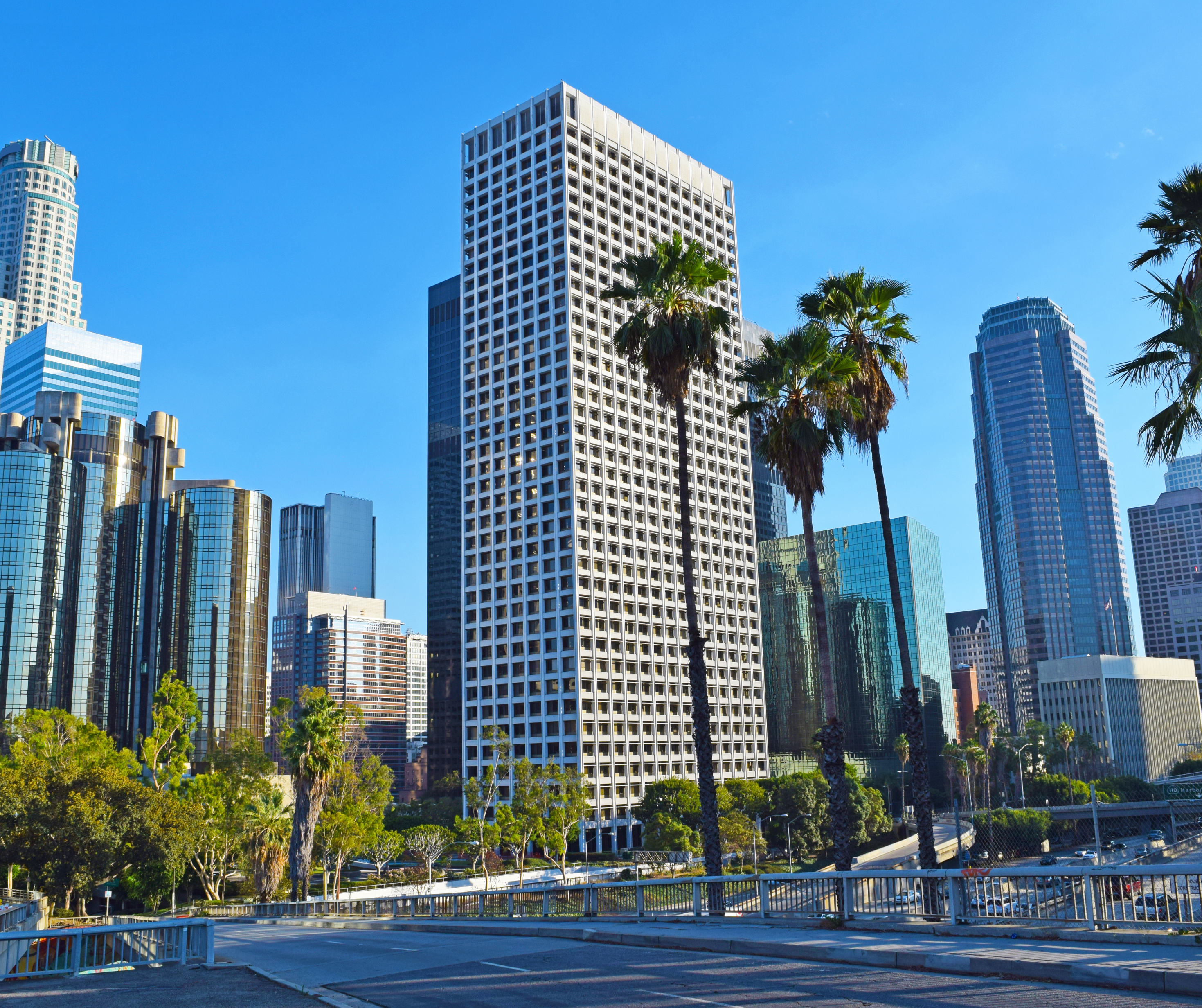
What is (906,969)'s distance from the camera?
15742 millimetres

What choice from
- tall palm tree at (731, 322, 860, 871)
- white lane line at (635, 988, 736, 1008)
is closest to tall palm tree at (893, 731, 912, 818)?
tall palm tree at (731, 322, 860, 871)

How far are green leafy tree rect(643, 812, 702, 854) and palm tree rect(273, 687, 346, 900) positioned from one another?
150 ft

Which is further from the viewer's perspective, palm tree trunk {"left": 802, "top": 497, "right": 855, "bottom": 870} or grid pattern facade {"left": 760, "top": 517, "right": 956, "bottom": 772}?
grid pattern facade {"left": 760, "top": 517, "right": 956, "bottom": 772}

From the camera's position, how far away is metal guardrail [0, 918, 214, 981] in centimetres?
1934

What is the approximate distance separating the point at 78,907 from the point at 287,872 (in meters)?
18.4

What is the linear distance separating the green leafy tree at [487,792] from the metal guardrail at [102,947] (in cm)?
5238

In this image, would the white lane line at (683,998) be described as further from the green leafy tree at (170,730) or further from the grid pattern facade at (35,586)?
the grid pattern facade at (35,586)

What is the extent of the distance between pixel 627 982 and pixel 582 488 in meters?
112

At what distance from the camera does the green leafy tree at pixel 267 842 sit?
A: 66438 millimetres

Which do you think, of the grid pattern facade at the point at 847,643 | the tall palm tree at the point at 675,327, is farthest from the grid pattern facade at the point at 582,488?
the tall palm tree at the point at 675,327

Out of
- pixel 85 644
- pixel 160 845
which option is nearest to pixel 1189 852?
pixel 160 845

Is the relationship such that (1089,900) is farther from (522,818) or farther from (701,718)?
(522,818)

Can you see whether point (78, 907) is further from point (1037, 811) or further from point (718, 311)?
point (1037, 811)

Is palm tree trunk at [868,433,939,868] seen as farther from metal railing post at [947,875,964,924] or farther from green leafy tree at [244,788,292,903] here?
green leafy tree at [244,788,292,903]
